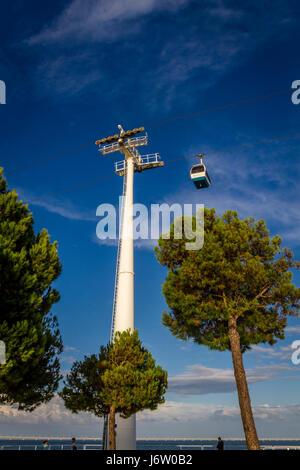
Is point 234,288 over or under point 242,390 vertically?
over

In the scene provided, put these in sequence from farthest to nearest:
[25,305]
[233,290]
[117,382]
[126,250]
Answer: [126,250] < [233,290] < [117,382] < [25,305]

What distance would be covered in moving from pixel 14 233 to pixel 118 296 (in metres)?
10.6

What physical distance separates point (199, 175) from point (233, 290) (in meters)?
7.55

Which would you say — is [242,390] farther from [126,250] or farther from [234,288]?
[126,250]

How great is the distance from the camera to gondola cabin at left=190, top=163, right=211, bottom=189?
65.0ft

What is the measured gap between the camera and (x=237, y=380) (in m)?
18.8

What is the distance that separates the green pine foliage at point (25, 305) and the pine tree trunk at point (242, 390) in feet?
33.4

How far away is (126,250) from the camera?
2709 centimetres

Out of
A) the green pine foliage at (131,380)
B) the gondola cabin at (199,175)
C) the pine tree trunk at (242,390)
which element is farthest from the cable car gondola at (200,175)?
the green pine foliage at (131,380)

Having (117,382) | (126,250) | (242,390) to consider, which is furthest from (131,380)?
(126,250)

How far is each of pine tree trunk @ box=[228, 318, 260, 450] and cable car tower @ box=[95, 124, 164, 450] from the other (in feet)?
24.8

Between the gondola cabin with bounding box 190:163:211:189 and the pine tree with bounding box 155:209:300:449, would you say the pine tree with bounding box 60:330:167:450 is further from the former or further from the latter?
the gondola cabin with bounding box 190:163:211:189

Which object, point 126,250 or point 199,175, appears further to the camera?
point 126,250
